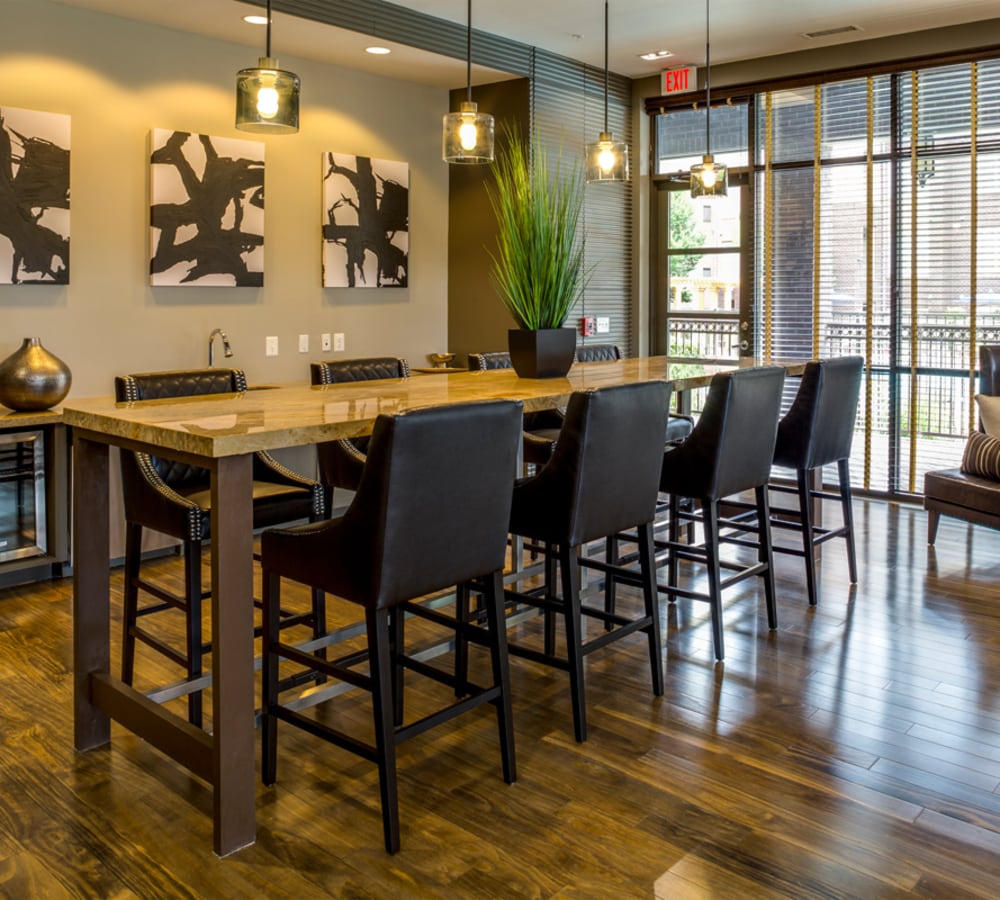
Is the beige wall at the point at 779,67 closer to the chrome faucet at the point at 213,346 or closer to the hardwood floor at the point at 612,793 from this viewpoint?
the chrome faucet at the point at 213,346

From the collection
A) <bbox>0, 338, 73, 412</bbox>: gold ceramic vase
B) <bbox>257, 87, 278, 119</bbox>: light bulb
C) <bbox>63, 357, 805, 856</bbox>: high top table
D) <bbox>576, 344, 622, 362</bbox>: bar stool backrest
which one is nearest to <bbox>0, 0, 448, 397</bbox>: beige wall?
<bbox>0, 338, 73, 412</bbox>: gold ceramic vase

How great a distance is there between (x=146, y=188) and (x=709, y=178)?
8.97 feet

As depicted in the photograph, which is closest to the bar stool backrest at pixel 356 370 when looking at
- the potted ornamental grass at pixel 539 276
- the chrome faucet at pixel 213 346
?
the potted ornamental grass at pixel 539 276

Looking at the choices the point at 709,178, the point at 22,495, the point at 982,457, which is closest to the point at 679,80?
the point at 709,178

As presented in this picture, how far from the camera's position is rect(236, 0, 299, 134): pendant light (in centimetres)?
290

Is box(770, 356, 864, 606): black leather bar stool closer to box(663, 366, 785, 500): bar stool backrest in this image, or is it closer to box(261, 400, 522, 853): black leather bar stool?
box(663, 366, 785, 500): bar stool backrest

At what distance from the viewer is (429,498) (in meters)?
2.29

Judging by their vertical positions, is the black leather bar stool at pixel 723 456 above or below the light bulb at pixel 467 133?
below

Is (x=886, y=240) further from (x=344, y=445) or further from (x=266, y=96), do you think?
(x=266, y=96)

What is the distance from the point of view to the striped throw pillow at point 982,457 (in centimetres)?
482

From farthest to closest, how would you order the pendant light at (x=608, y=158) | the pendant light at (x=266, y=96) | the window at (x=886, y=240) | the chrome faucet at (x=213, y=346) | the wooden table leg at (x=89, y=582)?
the window at (x=886, y=240) → the chrome faucet at (x=213, y=346) → the pendant light at (x=608, y=158) → the pendant light at (x=266, y=96) → the wooden table leg at (x=89, y=582)

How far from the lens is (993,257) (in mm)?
5719

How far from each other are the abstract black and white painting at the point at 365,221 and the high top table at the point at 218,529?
2.79 meters

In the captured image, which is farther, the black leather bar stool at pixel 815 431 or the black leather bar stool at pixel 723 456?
the black leather bar stool at pixel 815 431
